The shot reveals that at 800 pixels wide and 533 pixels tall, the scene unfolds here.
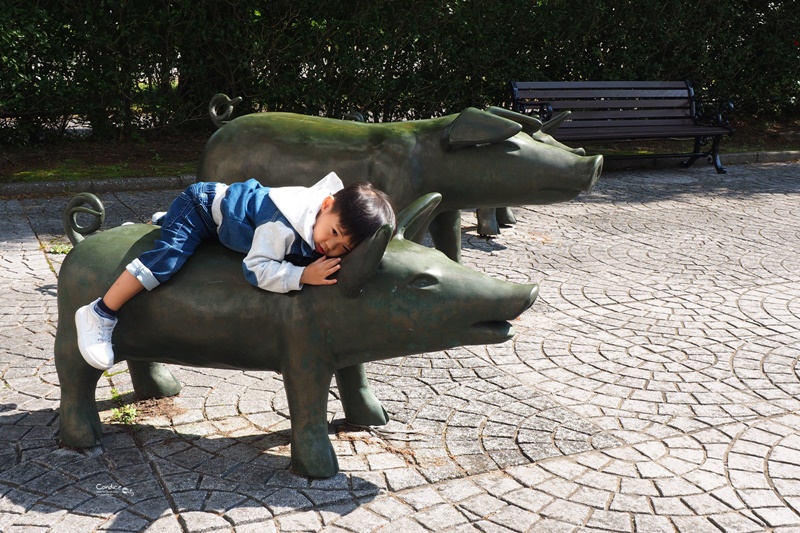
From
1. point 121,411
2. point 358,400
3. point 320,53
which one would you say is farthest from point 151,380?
point 320,53

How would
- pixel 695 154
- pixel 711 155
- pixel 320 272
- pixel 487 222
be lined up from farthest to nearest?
pixel 711 155 < pixel 695 154 < pixel 487 222 < pixel 320 272

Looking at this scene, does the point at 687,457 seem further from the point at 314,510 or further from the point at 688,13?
the point at 688,13

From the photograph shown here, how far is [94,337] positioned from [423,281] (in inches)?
56.8

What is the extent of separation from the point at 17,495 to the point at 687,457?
3032 mm

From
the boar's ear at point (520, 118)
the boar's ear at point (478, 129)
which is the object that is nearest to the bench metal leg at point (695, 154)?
the boar's ear at point (520, 118)

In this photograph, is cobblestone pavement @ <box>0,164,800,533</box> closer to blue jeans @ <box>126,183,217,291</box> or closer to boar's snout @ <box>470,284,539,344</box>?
boar's snout @ <box>470,284,539,344</box>

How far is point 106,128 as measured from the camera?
11.5 m

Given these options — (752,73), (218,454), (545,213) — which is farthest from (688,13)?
(218,454)

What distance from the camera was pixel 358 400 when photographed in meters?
4.25

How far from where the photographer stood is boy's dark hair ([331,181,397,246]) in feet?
11.4

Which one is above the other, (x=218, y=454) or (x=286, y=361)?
(x=286, y=361)

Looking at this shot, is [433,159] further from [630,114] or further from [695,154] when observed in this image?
[695,154]

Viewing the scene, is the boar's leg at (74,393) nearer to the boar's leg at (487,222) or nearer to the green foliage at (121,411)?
the green foliage at (121,411)

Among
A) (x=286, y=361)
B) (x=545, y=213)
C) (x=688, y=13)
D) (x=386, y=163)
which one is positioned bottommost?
(x=545, y=213)
